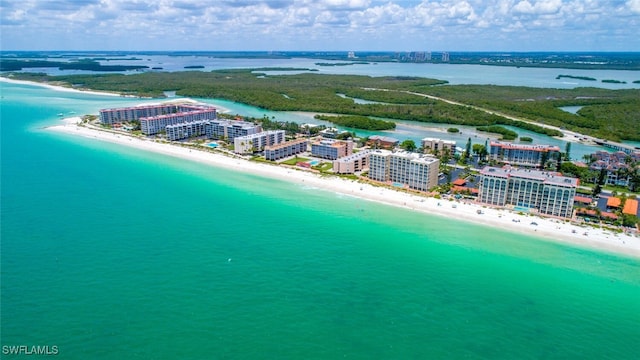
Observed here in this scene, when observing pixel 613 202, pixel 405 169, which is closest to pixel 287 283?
pixel 405 169

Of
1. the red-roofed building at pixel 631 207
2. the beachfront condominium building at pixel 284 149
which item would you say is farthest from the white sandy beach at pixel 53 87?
the red-roofed building at pixel 631 207

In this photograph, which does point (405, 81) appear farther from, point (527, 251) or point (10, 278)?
point (10, 278)

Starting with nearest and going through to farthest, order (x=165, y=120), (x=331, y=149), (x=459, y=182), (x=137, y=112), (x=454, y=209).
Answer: (x=454, y=209), (x=459, y=182), (x=331, y=149), (x=165, y=120), (x=137, y=112)

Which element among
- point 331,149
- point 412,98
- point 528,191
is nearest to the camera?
point 528,191

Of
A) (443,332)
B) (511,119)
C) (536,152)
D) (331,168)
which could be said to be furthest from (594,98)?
(443,332)

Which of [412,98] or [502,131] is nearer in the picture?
[502,131]

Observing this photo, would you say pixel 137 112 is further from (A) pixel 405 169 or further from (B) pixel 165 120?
(A) pixel 405 169

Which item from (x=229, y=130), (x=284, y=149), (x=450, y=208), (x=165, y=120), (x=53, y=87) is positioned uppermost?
(x=53, y=87)

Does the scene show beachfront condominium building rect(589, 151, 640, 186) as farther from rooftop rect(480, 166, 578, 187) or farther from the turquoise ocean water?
the turquoise ocean water
